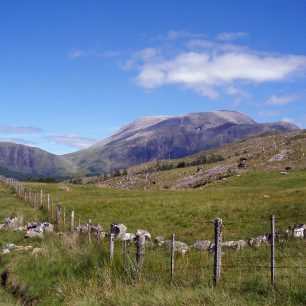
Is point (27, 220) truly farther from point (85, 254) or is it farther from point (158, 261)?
point (158, 261)

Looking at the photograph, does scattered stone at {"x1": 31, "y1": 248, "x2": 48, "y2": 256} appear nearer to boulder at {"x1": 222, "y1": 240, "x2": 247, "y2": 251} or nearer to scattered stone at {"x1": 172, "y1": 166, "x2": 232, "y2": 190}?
boulder at {"x1": 222, "y1": 240, "x2": 247, "y2": 251}

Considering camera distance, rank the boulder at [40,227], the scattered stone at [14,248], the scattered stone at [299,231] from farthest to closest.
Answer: the boulder at [40,227], the scattered stone at [299,231], the scattered stone at [14,248]

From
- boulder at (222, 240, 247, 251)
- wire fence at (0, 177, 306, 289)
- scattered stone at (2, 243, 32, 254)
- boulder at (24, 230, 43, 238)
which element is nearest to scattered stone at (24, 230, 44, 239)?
boulder at (24, 230, 43, 238)

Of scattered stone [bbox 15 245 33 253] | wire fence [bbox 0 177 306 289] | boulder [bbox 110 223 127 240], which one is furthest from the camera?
boulder [bbox 110 223 127 240]

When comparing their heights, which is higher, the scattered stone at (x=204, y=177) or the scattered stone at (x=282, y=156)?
the scattered stone at (x=282, y=156)

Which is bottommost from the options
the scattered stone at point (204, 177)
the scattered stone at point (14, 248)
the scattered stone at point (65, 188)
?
the scattered stone at point (14, 248)

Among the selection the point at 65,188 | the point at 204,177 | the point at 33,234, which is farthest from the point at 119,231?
the point at 204,177

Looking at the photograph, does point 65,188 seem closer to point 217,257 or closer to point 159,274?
point 159,274

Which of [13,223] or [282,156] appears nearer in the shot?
[13,223]

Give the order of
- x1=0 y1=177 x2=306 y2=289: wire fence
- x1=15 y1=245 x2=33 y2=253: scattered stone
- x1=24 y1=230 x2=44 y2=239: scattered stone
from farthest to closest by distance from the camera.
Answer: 1. x1=24 y1=230 x2=44 y2=239: scattered stone
2. x1=15 y1=245 x2=33 y2=253: scattered stone
3. x1=0 y1=177 x2=306 y2=289: wire fence

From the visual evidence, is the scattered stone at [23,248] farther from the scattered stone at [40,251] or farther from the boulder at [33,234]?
the boulder at [33,234]

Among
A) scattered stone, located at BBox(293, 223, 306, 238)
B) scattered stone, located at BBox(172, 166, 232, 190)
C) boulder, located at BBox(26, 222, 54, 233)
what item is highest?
scattered stone, located at BBox(172, 166, 232, 190)

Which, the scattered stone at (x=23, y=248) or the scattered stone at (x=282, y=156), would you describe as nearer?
the scattered stone at (x=23, y=248)

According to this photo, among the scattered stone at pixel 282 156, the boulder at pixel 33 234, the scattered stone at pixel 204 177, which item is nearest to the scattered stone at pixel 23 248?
the boulder at pixel 33 234
